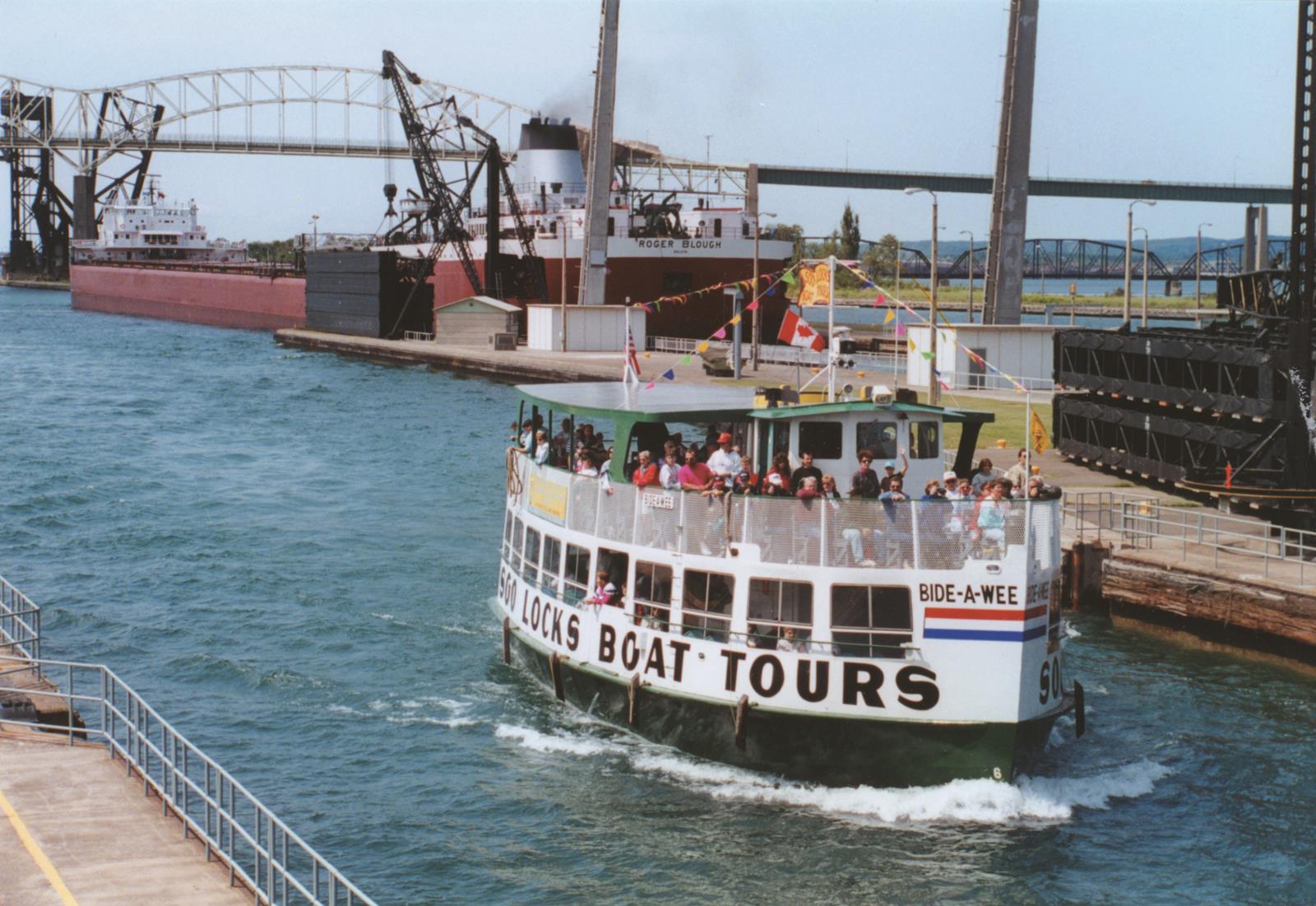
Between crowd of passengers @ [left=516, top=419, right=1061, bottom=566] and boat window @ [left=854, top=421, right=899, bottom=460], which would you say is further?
boat window @ [left=854, top=421, right=899, bottom=460]

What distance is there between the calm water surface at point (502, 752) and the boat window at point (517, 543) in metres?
2.23

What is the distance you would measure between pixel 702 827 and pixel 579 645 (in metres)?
4.69

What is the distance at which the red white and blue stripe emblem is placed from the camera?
21.0 m

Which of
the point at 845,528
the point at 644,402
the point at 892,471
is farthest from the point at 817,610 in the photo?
the point at 644,402

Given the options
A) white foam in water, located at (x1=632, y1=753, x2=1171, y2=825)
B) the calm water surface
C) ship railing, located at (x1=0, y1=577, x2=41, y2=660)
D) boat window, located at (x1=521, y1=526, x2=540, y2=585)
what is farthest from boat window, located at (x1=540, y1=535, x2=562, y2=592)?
ship railing, located at (x1=0, y1=577, x2=41, y2=660)

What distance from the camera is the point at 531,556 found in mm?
27906

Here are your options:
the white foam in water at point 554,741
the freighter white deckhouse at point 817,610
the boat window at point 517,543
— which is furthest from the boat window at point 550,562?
the white foam in water at point 554,741

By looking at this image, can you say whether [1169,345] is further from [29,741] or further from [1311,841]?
[29,741]

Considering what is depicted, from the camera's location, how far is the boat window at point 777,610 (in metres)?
22.1

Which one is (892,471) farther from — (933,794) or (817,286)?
(817,286)

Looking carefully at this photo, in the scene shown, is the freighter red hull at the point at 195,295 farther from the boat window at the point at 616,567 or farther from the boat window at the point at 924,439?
the boat window at the point at 924,439

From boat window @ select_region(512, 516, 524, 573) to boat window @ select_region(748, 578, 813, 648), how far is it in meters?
7.12

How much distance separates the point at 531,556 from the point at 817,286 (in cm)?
695

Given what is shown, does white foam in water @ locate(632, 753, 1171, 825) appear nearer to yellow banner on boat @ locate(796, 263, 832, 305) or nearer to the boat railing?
the boat railing
